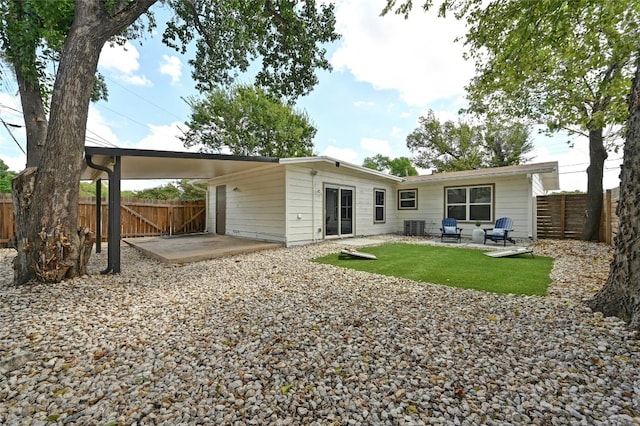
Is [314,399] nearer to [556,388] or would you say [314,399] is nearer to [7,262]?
[556,388]

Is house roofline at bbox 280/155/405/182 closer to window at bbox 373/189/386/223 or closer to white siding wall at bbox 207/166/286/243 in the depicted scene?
white siding wall at bbox 207/166/286/243

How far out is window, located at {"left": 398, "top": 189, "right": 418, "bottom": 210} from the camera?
1213 centimetres

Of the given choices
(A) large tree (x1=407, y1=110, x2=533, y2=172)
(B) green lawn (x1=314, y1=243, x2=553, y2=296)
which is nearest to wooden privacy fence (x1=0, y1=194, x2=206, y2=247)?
(B) green lawn (x1=314, y1=243, x2=553, y2=296)

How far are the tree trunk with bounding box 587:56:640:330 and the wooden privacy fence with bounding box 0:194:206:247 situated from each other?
490 inches

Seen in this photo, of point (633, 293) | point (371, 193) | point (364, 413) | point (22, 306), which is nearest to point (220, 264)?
point (22, 306)

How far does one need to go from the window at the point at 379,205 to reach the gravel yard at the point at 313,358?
785 cm

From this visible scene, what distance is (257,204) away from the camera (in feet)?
30.4

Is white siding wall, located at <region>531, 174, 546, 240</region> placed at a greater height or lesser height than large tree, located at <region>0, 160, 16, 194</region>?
lesser

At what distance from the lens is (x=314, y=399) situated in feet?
5.55

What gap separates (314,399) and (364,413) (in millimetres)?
320

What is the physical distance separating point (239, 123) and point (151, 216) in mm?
10583

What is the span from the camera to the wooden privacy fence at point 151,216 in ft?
32.4

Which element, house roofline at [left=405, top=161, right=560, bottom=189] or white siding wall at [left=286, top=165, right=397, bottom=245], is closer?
white siding wall at [left=286, top=165, right=397, bottom=245]

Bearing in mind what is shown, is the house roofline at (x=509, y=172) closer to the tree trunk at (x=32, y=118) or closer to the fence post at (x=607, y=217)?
the fence post at (x=607, y=217)
